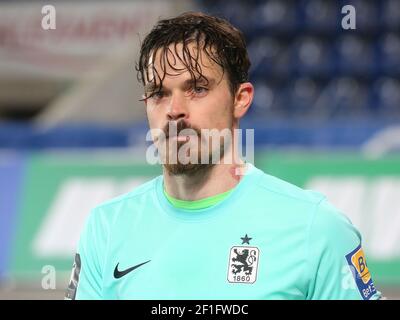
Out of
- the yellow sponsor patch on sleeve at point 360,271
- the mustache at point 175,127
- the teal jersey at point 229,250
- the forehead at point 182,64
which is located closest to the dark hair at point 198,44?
the forehead at point 182,64

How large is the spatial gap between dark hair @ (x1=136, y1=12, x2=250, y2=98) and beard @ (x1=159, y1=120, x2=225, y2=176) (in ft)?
0.50

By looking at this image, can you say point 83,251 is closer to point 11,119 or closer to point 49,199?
point 49,199

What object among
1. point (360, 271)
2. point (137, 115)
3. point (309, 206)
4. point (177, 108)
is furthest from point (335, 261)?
point (137, 115)

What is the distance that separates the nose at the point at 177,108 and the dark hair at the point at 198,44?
0.20 ft

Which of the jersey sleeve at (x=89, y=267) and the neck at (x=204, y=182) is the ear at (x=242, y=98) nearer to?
the neck at (x=204, y=182)

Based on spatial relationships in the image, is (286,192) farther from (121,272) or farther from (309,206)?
Result: (121,272)

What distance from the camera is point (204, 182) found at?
284 cm

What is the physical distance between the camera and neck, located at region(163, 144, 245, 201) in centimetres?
283

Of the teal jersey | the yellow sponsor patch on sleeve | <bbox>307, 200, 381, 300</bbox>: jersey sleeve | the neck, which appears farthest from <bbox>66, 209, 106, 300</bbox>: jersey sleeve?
the yellow sponsor patch on sleeve

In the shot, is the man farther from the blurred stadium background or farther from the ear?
the blurred stadium background

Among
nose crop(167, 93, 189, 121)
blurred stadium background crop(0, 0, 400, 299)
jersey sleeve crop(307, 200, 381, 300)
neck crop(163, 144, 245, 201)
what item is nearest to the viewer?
jersey sleeve crop(307, 200, 381, 300)

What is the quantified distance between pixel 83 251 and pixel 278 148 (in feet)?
23.8

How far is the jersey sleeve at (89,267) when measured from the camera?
2846 millimetres
